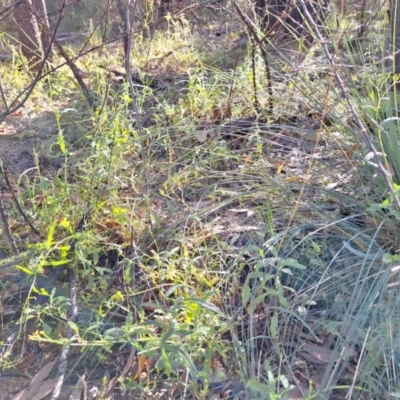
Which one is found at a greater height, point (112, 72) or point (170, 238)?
point (112, 72)

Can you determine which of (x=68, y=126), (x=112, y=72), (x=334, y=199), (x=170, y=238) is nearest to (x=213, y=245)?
(x=170, y=238)

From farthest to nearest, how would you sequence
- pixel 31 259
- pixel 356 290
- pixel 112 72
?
1. pixel 112 72
2. pixel 31 259
3. pixel 356 290

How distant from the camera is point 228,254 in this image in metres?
2.46

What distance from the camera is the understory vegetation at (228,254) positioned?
2012mm

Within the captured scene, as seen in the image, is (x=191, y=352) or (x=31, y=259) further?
→ (x=31, y=259)

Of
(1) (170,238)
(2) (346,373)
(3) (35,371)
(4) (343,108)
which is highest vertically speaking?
(4) (343,108)

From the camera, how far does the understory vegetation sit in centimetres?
201

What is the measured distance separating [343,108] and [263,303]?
42.5 inches

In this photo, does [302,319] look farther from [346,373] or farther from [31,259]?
[31,259]

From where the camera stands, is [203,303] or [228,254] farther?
[228,254]

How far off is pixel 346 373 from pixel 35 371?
115cm

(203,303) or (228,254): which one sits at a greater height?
(203,303)

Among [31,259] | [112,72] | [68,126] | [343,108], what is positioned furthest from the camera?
[112,72]

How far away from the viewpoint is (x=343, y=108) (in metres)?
2.83
